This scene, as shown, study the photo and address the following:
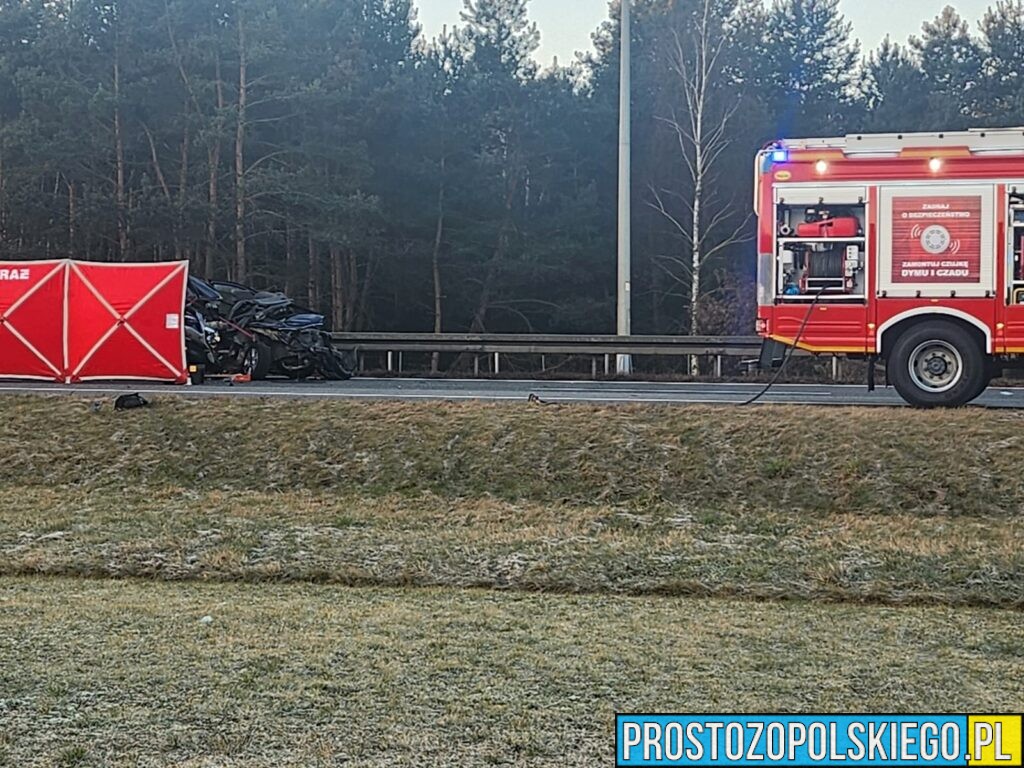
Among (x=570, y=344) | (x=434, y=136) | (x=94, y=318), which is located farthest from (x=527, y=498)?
(x=434, y=136)

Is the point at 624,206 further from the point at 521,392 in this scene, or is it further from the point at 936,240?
the point at 936,240

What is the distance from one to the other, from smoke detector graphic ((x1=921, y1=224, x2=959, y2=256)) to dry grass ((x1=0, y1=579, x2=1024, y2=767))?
5752 mm

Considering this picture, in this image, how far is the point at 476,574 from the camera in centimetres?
819

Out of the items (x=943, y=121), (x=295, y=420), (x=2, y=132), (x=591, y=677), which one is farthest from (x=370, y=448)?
(x=943, y=121)

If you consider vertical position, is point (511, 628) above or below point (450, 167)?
below

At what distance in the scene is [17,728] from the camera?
4.84 metres

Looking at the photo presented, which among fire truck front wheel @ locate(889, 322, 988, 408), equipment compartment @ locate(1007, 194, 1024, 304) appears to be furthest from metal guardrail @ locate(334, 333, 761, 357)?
equipment compartment @ locate(1007, 194, 1024, 304)

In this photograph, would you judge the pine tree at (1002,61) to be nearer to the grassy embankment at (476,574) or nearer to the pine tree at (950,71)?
the pine tree at (950,71)

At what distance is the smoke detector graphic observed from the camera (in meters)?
12.1

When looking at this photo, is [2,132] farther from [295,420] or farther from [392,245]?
[295,420]

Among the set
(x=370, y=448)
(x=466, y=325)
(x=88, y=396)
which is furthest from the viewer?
(x=466, y=325)

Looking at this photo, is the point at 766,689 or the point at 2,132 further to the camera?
the point at 2,132

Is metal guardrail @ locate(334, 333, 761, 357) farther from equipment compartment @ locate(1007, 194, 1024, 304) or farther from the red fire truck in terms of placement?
equipment compartment @ locate(1007, 194, 1024, 304)

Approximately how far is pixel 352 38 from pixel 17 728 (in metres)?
34.5
